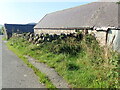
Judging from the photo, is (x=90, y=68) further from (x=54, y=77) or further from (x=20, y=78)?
(x=20, y=78)

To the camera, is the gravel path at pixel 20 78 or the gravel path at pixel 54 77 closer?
the gravel path at pixel 54 77

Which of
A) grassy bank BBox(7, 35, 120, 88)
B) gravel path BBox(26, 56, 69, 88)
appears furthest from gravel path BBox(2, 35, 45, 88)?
grassy bank BBox(7, 35, 120, 88)

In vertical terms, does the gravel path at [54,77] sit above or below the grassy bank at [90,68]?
below

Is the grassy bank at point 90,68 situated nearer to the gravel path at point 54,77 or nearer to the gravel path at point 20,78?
the gravel path at point 54,77

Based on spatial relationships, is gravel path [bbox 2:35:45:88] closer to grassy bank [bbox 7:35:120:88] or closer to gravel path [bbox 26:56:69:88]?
gravel path [bbox 26:56:69:88]

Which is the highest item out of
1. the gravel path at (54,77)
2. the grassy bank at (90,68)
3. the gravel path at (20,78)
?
the grassy bank at (90,68)

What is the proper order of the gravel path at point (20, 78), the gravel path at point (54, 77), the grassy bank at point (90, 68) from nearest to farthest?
the grassy bank at point (90, 68)
the gravel path at point (54, 77)
the gravel path at point (20, 78)

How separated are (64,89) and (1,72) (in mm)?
4001

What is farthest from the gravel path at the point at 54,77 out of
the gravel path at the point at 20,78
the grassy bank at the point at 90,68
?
the gravel path at the point at 20,78

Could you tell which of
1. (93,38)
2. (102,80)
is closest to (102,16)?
(93,38)

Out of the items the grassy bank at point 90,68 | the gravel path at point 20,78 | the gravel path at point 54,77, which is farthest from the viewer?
the gravel path at point 20,78

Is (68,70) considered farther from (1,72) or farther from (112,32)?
(112,32)

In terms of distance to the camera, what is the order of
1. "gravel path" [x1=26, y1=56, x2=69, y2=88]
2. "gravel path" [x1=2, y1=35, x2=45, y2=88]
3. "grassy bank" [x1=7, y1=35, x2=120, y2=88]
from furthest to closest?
"gravel path" [x1=2, y1=35, x2=45, y2=88], "gravel path" [x1=26, y1=56, x2=69, y2=88], "grassy bank" [x1=7, y1=35, x2=120, y2=88]

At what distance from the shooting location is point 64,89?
534 cm
